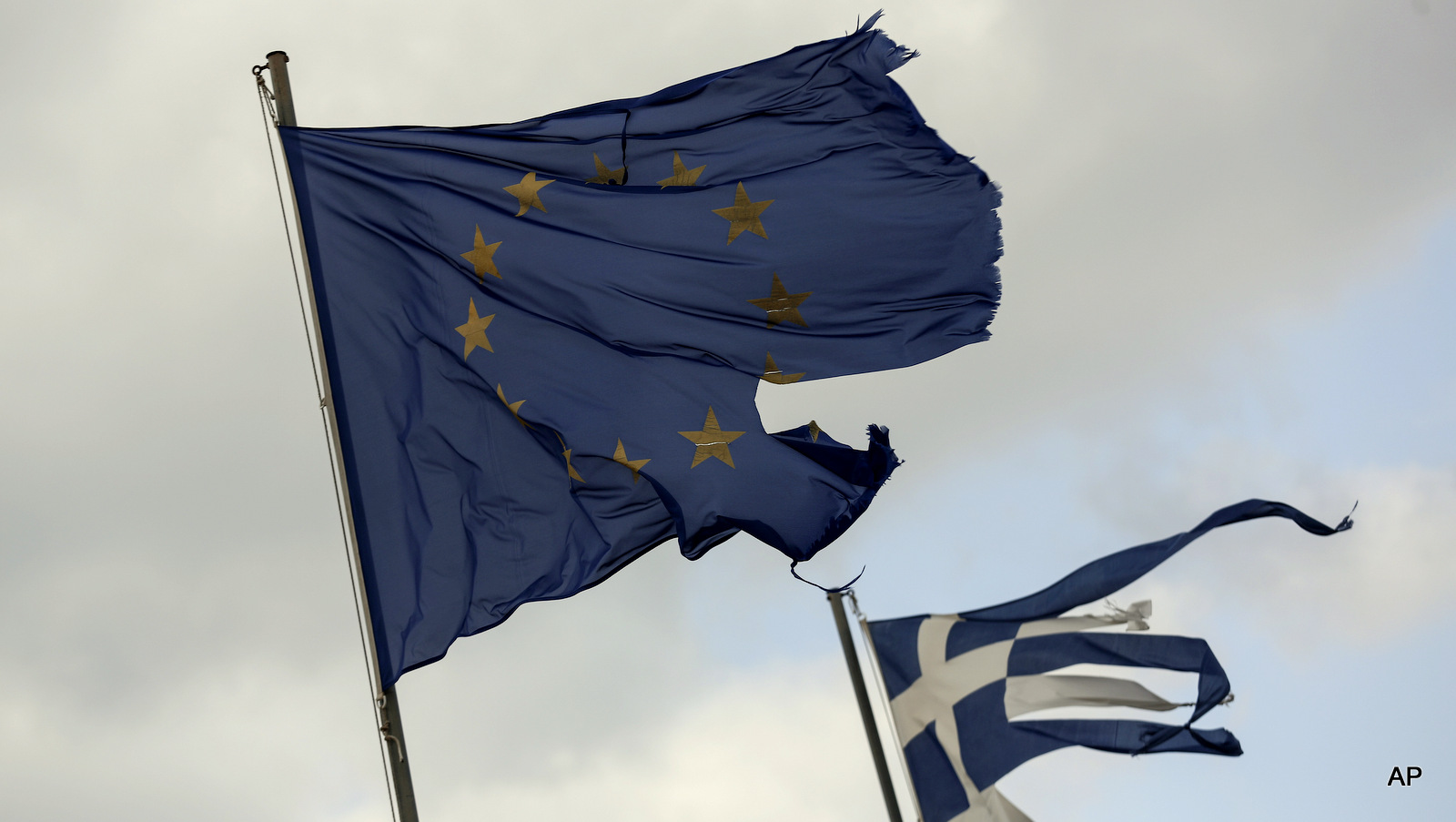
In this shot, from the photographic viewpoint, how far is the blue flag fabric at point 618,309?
1100 centimetres

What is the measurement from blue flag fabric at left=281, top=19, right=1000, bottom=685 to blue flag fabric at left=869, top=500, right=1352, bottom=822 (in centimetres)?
379

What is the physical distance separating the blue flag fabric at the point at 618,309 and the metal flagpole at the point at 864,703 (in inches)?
132

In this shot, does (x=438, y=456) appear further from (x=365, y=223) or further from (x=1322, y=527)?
(x=1322, y=527)

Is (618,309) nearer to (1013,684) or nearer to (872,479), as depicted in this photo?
(872,479)

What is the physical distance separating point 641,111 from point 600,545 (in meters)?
4.06

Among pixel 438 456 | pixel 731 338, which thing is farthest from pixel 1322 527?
pixel 438 456

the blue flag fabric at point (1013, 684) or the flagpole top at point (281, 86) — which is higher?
the flagpole top at point (281, 86)

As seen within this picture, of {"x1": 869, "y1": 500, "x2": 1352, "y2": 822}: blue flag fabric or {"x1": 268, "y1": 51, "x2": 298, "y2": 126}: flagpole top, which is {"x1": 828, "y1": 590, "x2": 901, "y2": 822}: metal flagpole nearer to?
{"x1": 869, "y1": 500, "x2": 1352, "y2": 822}: blue flag fabric

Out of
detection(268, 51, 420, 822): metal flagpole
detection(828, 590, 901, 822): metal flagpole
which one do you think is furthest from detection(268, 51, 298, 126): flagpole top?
detection(828, 590, 901, 822): metal flagpole

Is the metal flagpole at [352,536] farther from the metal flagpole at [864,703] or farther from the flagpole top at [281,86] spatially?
the metal flagpole at [864,703]

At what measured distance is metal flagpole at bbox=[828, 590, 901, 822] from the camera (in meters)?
14.0

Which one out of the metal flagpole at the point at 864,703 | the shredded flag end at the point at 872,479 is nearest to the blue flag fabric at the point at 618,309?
the shredded flag end at the point at 872,479

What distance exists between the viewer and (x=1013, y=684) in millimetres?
14617

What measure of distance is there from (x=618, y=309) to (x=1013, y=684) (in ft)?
20.0
